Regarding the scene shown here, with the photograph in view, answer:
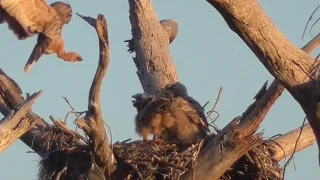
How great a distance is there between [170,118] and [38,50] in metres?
2.37

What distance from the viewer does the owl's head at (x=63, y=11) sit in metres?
11.7

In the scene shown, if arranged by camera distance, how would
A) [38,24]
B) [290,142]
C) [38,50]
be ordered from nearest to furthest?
1. [290,142]
2. [38,50]
3. [38,24]

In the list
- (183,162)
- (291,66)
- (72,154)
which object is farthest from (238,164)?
(291,66)

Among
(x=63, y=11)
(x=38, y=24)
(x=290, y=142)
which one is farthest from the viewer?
(x=63, y=11)

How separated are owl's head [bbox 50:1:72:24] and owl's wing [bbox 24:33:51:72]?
18.1 inches

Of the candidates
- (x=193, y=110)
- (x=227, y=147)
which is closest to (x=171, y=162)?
(x=227, y=147)

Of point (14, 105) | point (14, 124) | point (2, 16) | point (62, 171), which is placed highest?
point (2, 16)

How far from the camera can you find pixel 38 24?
37.6ft

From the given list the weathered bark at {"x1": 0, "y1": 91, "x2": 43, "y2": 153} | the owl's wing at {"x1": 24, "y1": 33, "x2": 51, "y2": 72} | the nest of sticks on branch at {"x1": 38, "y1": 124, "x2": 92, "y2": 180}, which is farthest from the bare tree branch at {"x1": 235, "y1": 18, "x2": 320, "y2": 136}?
the owl's wing at {"x1": 24, "y1": 33, "x2": 51, "y2": 72}

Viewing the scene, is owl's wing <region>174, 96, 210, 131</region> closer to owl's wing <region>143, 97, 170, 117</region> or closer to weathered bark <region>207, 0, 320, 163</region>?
owl's wing <region>143, 97, 170, 117</region>

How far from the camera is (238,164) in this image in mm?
8961

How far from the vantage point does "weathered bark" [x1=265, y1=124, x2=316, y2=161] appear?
9453 millimetres

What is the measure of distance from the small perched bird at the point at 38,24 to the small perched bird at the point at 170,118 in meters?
1.49

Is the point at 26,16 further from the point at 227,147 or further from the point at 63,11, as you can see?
the point at 227,147
